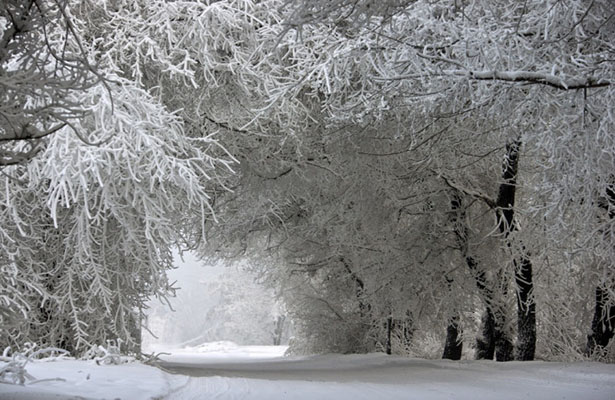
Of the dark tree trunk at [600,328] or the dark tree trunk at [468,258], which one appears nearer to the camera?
the dark tree trunk at [600,328]

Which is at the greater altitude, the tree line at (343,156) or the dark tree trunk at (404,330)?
the tree line at (343,156)

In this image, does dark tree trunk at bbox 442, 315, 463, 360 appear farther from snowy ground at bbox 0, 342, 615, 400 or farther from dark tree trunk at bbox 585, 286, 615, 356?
snowy ground at bbox 0, 342, 615, 400

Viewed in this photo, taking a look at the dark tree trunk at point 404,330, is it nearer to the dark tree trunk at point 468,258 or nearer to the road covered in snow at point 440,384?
the dark tree trunk at point 468,258

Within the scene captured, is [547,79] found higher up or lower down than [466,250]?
higher up

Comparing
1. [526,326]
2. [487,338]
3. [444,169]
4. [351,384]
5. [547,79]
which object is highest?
[444,169]

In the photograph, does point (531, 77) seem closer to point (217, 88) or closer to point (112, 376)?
point (112, 376)

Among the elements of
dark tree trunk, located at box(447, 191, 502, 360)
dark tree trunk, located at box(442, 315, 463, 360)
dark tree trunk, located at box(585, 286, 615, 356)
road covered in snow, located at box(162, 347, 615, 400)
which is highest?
dark tree trunk, located at box(447, 191, 502, 360)

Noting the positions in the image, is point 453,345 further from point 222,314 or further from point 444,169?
point 222,314

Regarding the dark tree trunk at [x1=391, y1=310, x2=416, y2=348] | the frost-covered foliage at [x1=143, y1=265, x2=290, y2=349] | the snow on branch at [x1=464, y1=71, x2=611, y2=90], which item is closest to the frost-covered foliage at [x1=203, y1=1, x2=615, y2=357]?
the snow on branch at [x1=464, y1=71, x2=611, y2=90]

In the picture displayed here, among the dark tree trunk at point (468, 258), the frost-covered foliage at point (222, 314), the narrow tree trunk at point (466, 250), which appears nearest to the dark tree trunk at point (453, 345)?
the dark tree trunk at point (468, 258)

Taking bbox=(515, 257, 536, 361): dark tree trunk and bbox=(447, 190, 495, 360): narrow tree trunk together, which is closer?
bbox=(515, 257, 536, 361): dark tree trunk

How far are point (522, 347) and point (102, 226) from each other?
5.59 meters

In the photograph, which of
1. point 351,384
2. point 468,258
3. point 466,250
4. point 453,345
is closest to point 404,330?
point 453,345

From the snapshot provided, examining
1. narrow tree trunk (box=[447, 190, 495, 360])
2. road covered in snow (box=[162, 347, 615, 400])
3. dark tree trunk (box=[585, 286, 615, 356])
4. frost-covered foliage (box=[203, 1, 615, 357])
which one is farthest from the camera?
narrow tree trunk (box=[447, 190, 495, 360])
